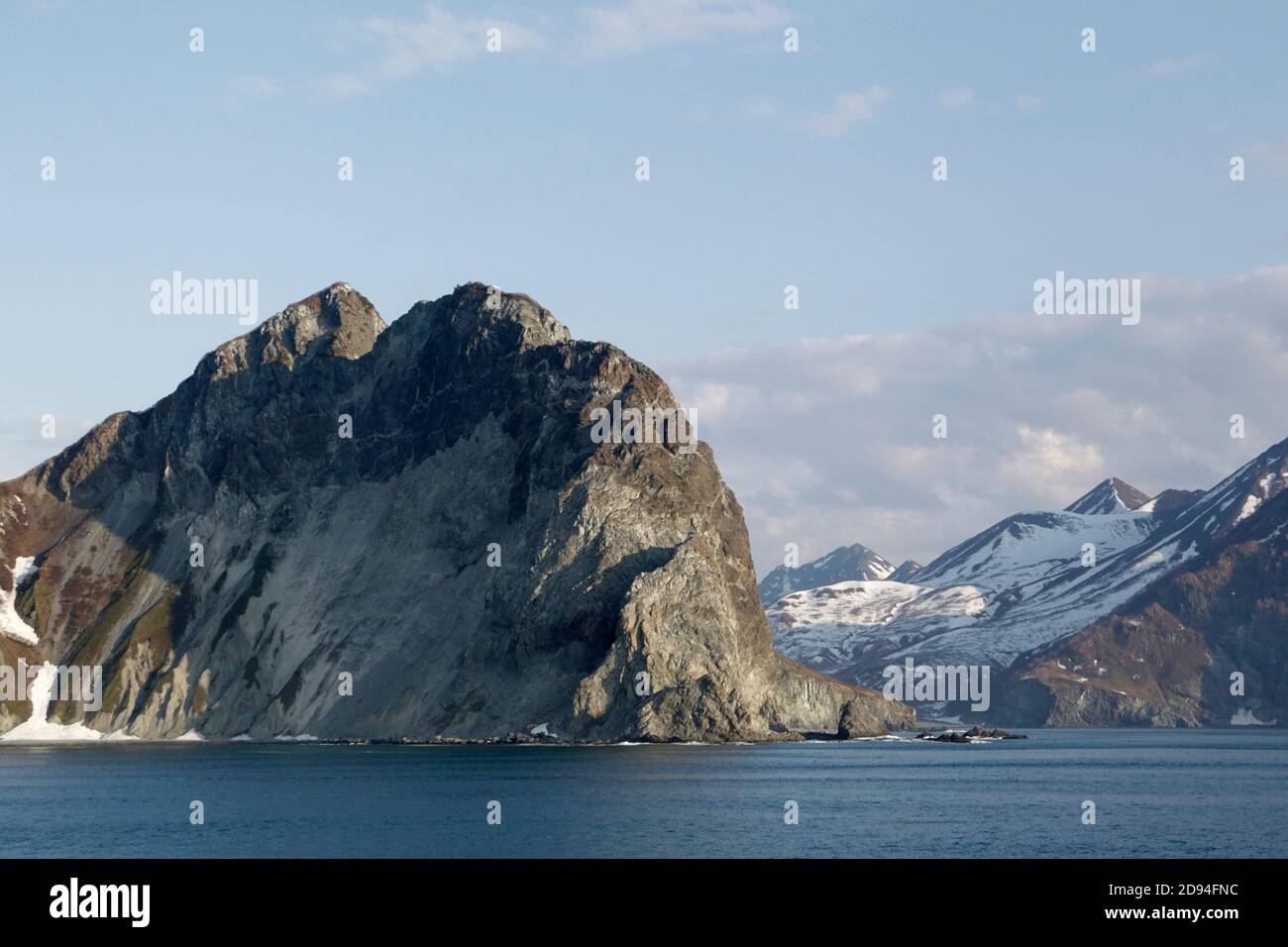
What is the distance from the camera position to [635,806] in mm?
107062

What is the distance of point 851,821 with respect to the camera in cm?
10031

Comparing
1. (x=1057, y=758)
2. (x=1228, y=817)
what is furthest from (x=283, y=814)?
(x=1057, y=758)

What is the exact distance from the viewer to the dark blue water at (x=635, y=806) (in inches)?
3445

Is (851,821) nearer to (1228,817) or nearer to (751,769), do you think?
(1228,817)

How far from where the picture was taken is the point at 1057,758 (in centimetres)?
19088

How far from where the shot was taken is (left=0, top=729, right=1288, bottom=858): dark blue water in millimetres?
87500

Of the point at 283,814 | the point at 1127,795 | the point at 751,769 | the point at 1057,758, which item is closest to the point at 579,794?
the point at 283,814

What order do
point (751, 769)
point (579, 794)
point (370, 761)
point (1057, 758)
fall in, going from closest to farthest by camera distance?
1. point (579, 794)
2. point (751, 769)
3. point (370, 761)
4. point (1057, 758)
